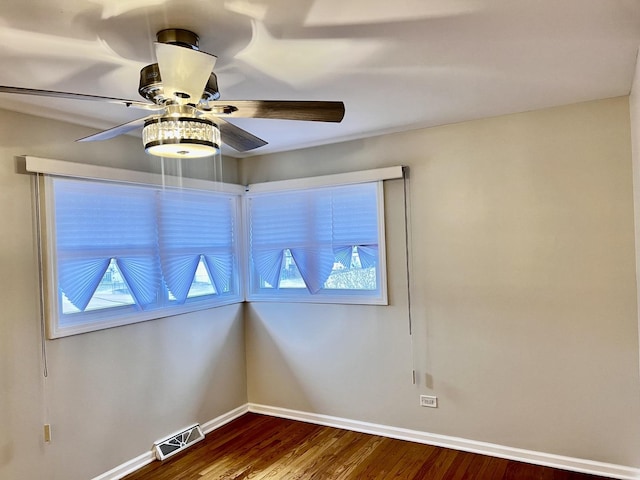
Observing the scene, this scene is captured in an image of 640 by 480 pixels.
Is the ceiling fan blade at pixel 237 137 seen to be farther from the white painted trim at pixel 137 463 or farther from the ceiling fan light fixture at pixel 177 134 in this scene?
the white painted trim at pixel 137 463

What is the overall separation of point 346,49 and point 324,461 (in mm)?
2721

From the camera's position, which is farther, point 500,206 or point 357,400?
point 357,400

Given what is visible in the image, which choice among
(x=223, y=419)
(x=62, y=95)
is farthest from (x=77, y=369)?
(x=62, y=95)

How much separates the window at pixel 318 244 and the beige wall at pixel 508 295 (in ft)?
0.45

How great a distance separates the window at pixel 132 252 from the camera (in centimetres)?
278

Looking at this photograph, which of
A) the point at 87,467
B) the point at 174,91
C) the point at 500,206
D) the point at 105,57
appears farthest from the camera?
the point at 500,206

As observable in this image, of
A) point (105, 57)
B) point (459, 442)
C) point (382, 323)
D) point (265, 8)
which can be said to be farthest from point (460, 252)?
point (105, 57)

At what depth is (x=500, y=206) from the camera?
3109mm

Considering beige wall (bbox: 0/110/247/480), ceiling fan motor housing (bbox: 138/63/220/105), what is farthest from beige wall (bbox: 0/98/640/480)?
ceiling fan motor housing (bbox: 138/63/220/105)

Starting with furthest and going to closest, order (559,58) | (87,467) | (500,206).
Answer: (500,206) → (87,467) → (559,58)

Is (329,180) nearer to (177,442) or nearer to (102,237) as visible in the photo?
(102,237)

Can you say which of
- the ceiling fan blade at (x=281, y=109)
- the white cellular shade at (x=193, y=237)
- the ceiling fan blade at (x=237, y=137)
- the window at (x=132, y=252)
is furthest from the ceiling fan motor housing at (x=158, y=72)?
the white cellular shade at (x=193, y=237)

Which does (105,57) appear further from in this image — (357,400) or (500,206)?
(357,400)

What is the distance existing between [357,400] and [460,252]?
1498 mm
